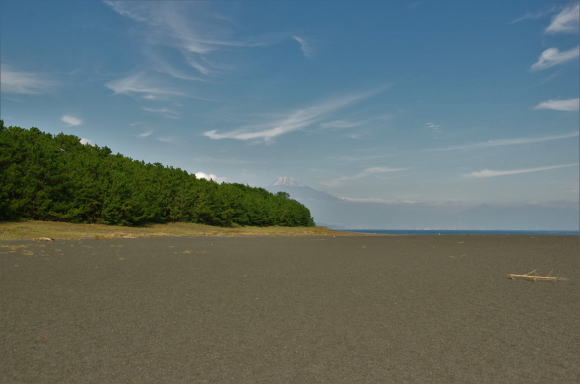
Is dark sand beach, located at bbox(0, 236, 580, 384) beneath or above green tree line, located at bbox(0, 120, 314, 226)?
beneath

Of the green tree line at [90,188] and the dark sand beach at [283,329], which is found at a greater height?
the green tree line at [90,188]

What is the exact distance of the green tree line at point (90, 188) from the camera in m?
36.5

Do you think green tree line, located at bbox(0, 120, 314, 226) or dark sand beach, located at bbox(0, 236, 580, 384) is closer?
dark sand beach, located at bbox(0, 236, 580, 384)

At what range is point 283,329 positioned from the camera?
527 cm

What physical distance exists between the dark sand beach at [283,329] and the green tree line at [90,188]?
32.1m

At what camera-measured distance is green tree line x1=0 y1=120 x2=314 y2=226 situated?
3653cm

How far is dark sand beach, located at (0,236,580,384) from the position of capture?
3855mm

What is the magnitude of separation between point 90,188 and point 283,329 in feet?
139

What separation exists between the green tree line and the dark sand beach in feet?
105

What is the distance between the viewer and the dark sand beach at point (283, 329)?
3855mm

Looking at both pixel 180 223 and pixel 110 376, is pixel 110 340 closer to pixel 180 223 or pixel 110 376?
pixel 110 376

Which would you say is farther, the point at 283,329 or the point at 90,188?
the point at 90,188

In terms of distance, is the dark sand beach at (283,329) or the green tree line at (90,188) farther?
the green tree line at (90,188)

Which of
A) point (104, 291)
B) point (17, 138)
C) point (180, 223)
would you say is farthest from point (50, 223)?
point (104, 291)
